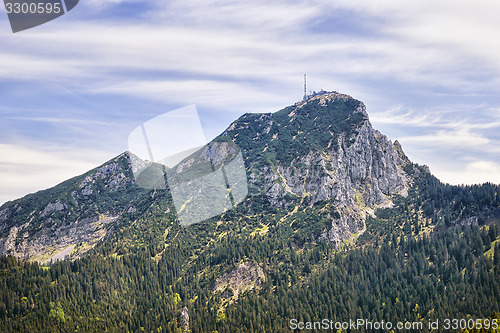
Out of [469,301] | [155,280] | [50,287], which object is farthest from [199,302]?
[469,301]

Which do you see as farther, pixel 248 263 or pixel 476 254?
pixel 248 263

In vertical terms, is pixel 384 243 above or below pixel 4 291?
below

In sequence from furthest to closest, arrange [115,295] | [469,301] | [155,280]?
[155,280], [115,295], [469,301]

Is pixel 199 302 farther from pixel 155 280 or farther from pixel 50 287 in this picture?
pixel 50 287

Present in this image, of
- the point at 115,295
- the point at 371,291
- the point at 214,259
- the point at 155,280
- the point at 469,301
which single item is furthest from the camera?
the point at 214,259

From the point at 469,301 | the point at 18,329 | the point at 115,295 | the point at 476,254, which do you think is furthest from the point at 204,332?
the point at 476,254

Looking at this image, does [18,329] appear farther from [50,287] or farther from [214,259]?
[214,259]

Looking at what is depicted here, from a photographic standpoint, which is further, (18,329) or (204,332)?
(204,332)

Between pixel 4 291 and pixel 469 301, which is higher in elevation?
pixel 4 291

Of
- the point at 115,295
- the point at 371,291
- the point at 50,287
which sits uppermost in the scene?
the point at 50,287
